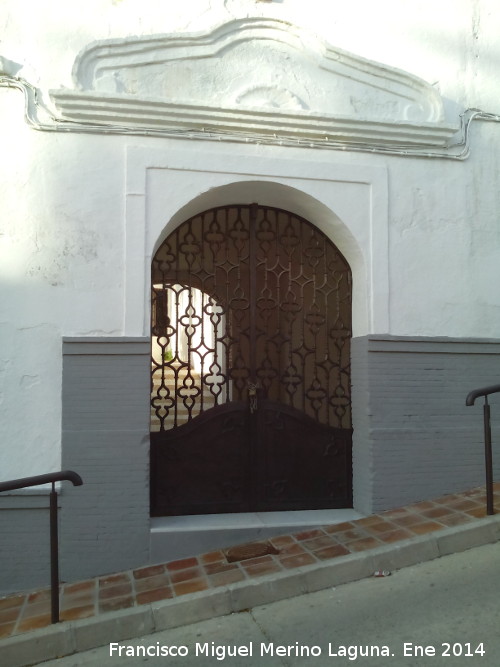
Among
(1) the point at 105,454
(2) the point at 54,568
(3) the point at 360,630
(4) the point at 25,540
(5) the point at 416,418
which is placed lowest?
(3) the point at 360,630

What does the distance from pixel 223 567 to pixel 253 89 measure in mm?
4211

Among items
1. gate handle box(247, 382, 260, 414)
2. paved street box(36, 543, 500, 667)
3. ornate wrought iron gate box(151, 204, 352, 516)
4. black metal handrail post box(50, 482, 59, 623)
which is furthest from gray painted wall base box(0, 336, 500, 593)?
paved street box(36, 543, 500, 667)

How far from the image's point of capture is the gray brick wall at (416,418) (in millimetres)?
5254

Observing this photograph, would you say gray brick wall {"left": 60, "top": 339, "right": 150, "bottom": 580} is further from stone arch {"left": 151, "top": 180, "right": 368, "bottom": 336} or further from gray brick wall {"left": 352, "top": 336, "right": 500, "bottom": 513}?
gray brick wall {"left": 352, "top": 336, "right": 500, "bottom": 513}

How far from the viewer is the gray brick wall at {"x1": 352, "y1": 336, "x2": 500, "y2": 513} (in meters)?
5.25

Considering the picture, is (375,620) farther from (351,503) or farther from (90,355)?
(90,355)

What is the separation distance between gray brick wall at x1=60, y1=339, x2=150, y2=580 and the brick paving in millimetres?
216

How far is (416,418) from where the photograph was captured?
210 inches

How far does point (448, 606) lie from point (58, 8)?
18.7ft

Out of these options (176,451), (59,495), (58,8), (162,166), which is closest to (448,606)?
(176,451)

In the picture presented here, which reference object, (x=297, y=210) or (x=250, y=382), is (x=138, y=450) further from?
(x=297, y=210)

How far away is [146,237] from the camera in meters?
4.95

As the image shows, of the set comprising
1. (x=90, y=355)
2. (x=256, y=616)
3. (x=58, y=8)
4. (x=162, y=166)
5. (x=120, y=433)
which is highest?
(x=58, y=8)

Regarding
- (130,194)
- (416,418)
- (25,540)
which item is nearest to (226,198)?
(130,194)
